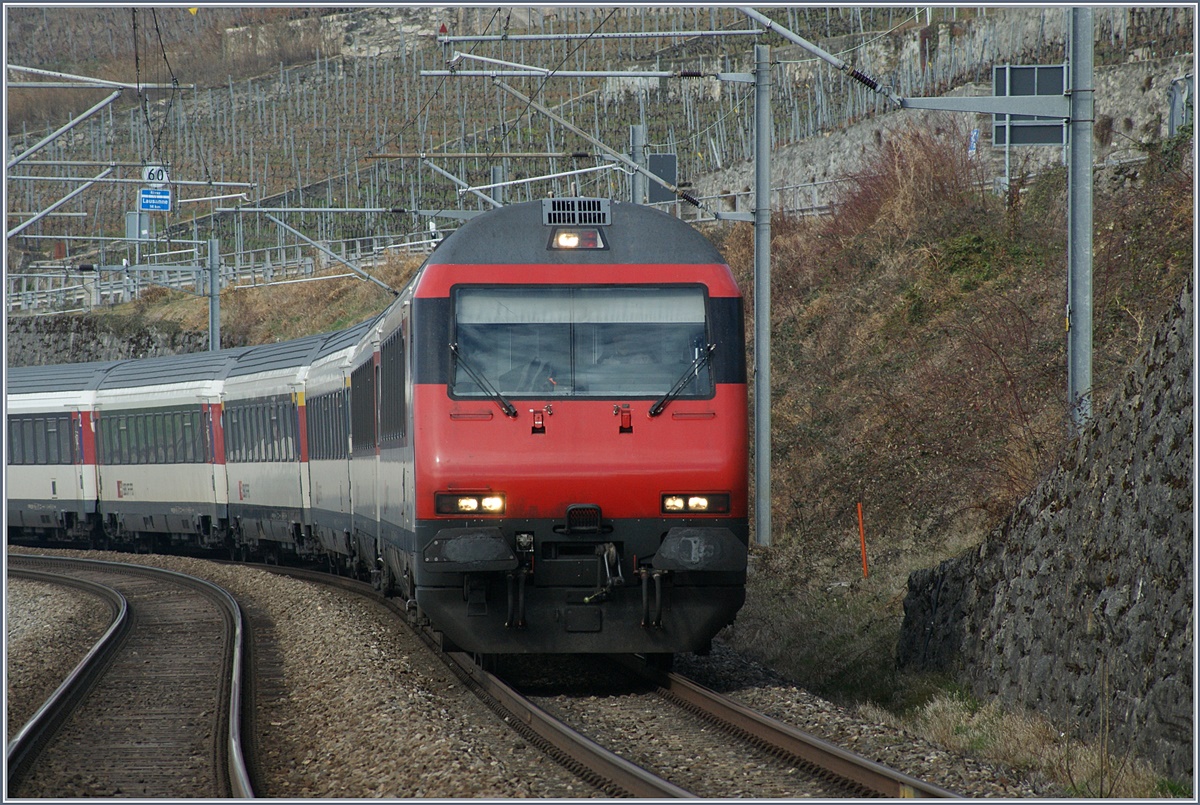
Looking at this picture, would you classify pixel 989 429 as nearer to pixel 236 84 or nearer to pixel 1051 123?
pixel 1051 123

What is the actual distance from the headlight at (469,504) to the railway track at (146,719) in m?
2.07

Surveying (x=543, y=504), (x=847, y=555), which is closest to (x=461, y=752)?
(x=543, y=504)

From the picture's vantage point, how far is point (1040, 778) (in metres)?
8.36

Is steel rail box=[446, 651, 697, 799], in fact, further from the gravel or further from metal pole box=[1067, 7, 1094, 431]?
metal pole box=[1067, 7, 1094, 431]

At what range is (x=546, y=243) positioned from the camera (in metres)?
11.5

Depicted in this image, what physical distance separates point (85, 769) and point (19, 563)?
68.3 feet

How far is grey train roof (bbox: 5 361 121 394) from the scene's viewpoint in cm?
3284

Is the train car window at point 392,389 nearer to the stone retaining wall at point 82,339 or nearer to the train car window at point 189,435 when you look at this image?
the train car window at point 189,435

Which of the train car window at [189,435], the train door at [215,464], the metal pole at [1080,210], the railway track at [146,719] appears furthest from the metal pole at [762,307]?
the train car window at [189,435]

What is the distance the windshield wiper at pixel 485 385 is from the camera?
11008 millimetres

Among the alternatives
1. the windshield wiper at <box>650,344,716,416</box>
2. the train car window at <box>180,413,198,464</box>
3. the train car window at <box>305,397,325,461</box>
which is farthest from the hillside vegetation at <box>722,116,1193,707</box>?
the train car window at <box>180,413,198,464</box>

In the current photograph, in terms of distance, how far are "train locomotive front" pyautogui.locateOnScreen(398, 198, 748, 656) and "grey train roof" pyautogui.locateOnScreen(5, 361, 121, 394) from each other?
23101 mm

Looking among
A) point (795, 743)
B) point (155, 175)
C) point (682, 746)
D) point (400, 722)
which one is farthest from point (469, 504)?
point (155, 175)

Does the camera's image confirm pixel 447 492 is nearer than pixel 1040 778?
No
